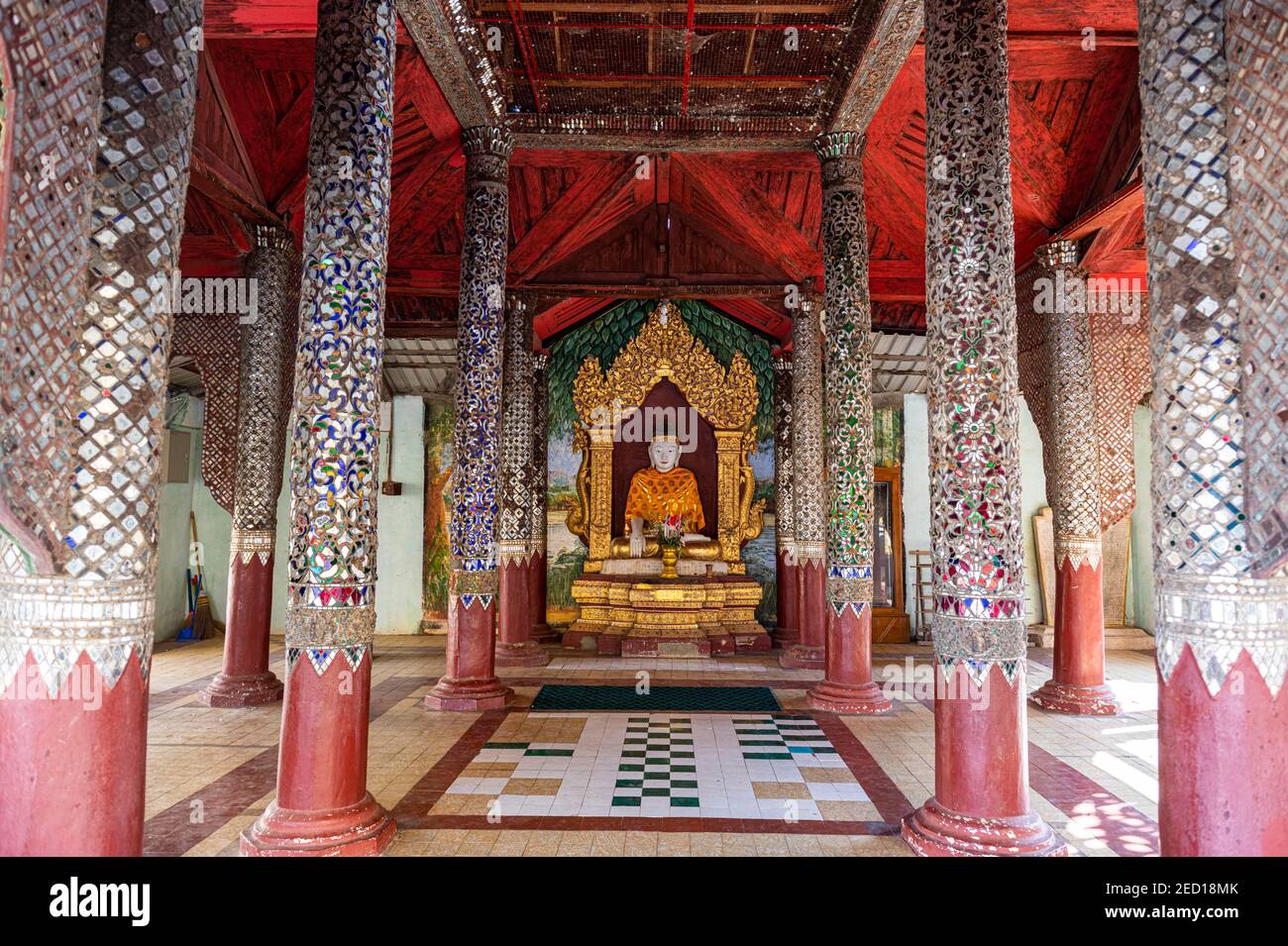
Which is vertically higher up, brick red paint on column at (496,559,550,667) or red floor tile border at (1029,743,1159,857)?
brick red paint on column at (496,559,550,667)

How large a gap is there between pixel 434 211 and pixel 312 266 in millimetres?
6878

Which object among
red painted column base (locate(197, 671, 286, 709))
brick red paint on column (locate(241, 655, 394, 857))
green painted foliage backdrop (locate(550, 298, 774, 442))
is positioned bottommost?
red painted column base (locate(197, 671, 286, 709))

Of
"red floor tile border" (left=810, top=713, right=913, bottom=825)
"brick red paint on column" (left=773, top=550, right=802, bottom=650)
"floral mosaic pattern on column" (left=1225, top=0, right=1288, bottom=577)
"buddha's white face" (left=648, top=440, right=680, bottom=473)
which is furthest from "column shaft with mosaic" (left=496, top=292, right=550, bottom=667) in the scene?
"floral mosaic pattern on column" (left=1225, top=0, right=1288, bottom=577)

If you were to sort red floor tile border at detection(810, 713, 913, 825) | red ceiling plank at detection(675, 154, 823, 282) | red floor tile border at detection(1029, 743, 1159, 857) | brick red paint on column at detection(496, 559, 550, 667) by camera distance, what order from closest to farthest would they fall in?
red floor tile border at detection(1029, 743, 1159, 857)
red floor tile border at detection(810, 713, 913, 825)
red ceiling plank at detection(675, 154, 823, 282)
brick red paint on column at detection(496, 559, 550, 667)

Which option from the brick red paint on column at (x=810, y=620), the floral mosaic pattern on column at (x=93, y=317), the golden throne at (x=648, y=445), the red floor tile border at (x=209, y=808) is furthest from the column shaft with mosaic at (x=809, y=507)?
the floral mosaic pattern on column at (x=93, y=317)

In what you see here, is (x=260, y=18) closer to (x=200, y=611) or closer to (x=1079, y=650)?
(x=1079, y=650)

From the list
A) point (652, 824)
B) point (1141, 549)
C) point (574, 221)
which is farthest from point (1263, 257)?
point (1141, 549)

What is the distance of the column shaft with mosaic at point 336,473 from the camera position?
4.76 meters

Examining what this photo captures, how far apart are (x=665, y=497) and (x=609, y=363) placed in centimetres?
306

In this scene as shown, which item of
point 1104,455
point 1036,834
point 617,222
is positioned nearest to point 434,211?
point 617,222

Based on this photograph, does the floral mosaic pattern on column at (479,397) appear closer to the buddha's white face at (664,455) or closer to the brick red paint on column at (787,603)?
the brick red paint on column at (787,603)

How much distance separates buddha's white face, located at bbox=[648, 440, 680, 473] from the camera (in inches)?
660

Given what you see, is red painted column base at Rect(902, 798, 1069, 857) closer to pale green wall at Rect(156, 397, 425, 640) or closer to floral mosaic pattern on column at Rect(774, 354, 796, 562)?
floral mosaic pattern on column at Rect(774, 354, 796, 562)

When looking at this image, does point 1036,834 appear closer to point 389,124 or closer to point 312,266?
point 312,266
